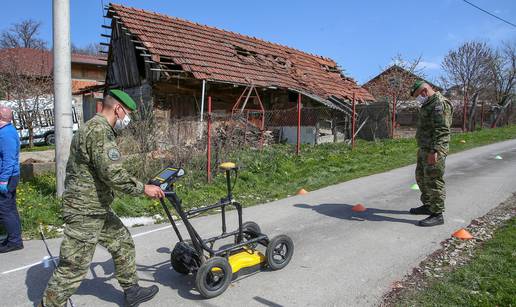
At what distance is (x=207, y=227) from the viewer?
591 centimetres

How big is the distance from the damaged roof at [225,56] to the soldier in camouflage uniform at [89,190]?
11.5m

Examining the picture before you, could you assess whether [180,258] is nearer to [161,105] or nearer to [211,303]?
[211,303]

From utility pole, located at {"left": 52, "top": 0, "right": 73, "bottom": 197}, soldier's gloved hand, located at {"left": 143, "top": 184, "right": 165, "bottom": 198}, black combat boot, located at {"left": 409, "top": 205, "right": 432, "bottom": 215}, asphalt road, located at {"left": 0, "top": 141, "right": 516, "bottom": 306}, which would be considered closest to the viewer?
soldier's gloved hand, located at {"left": 143, "top": 184, "right": 165, "bottom": 198}

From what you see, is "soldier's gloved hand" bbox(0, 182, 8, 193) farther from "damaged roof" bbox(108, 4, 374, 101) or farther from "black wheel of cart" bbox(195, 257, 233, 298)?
"damaged roof" bbox(108, 4, 374, 101)

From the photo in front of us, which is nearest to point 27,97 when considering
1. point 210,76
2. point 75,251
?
point 210,76

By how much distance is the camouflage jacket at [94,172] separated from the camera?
3.12 meters

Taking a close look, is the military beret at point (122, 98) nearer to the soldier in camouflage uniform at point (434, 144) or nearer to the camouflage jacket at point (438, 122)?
the soldier in camouflage uniform at point (434, 144)

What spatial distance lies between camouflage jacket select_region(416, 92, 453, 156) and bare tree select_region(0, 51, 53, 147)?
60.5 ft

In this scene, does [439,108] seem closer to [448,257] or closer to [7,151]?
[448,257]

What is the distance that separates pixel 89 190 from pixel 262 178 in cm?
652

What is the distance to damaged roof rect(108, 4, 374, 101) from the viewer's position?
15.4m

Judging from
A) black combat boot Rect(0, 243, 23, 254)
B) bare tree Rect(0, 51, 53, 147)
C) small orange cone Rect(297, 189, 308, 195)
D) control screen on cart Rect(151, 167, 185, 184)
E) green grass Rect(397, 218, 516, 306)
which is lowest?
black combat boot Rect(0, 243, 23, 254)

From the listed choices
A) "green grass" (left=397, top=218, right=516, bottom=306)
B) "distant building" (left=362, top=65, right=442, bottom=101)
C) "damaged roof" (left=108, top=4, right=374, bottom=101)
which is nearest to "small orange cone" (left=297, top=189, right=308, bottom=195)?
"green grass" (left=397, top=218, right=516, bottom=306)

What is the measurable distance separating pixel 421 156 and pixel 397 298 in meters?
2.98
